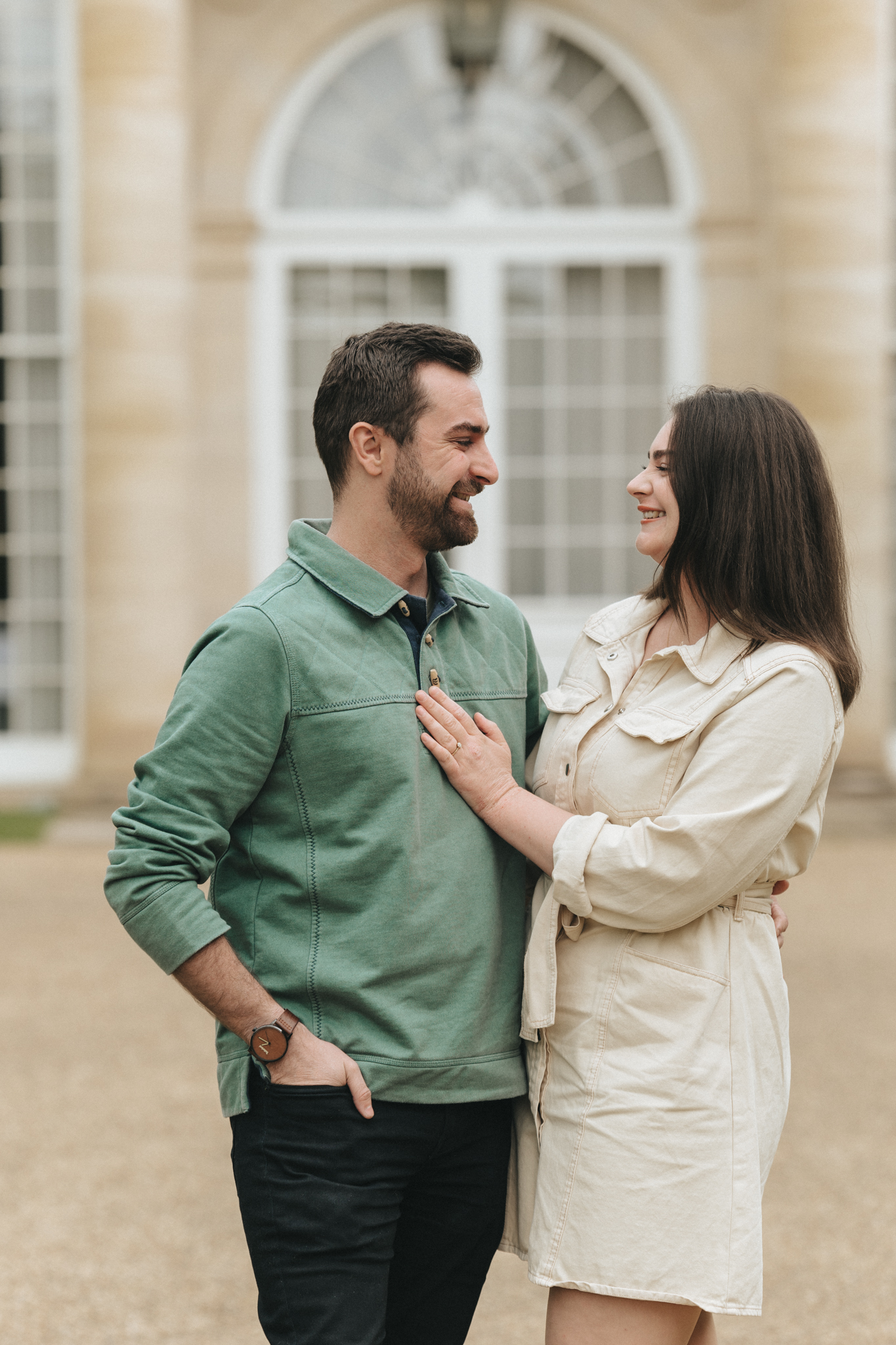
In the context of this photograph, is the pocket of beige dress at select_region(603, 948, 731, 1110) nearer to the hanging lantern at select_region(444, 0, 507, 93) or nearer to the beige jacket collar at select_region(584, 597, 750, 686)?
the beige jacket collar at select_region(584, 597, 750, 686)

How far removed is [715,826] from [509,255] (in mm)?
9546

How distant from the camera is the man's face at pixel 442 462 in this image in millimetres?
1990

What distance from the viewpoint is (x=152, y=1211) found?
3.83 meters

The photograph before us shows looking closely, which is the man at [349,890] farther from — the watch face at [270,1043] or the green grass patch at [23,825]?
the green grass patch at [23,825]

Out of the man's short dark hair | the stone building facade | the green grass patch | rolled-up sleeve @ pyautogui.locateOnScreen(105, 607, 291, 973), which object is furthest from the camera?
the stone building facade

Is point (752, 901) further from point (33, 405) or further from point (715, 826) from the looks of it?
point (33, 405)

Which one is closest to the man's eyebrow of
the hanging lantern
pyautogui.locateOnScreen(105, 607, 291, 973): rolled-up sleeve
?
pyautogui.locateOnScreen(105, 607, 291, 973): rolled-up sleeve

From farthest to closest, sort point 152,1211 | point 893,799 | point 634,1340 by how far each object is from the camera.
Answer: point 893,799 → point 152,1211 → point 634,1340

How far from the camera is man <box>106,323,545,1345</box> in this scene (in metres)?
1.89

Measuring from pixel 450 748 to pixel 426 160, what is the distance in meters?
9.64

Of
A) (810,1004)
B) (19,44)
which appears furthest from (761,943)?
(19,44)

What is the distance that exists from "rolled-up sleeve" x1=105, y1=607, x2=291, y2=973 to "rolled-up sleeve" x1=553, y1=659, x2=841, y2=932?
16.5 inches

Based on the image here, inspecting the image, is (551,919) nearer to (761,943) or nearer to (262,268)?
(761,943)

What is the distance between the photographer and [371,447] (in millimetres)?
2018
